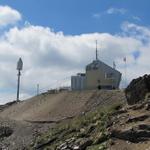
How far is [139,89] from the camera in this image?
4319 centimetres

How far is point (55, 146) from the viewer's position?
38.1 m

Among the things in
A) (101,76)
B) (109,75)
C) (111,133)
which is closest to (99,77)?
(101,76)

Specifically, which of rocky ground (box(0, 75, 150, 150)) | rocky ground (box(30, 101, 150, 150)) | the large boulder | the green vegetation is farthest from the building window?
rocky ground (box(30, 101, 150, 150))

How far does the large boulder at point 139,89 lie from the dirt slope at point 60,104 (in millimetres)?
22911

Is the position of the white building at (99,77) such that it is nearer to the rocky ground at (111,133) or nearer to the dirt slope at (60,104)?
the dirt slope at (60,104)

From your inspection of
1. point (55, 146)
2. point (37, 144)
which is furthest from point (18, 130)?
point (55, 146)

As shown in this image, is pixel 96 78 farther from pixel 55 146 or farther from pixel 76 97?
pixel 55 146

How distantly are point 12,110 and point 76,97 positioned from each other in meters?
13.6

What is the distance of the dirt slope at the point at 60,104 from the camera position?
7069 cm

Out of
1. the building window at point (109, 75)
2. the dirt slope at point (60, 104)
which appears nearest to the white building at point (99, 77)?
the building window at point (109, 75)

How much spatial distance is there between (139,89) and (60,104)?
34589mm

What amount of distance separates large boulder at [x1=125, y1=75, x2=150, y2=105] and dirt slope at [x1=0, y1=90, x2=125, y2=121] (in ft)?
75.2

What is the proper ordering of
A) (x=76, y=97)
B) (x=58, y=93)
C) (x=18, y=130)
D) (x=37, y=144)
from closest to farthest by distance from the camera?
(x=37, y=144), (x=18, y=130), (x=76, y=97), (x=58, y=93)

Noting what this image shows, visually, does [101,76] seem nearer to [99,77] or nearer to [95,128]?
[99,77]
